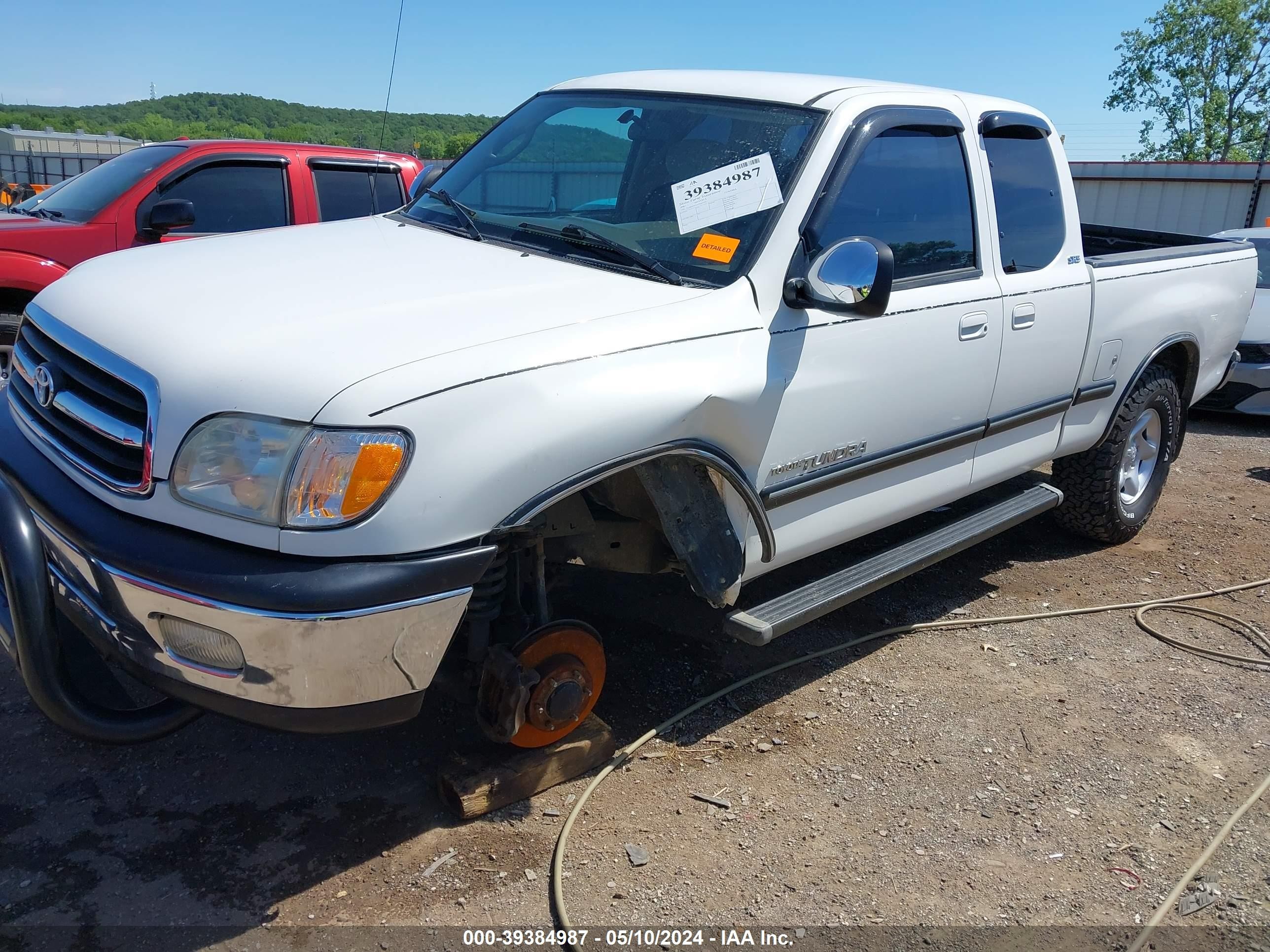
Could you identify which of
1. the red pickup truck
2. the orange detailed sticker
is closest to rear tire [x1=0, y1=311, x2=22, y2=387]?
the red pickup truck

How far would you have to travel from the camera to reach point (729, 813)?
3021mm

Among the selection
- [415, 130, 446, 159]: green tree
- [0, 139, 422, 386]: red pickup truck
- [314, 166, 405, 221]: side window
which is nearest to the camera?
[0, 139, 422, 386]: red pickup truck

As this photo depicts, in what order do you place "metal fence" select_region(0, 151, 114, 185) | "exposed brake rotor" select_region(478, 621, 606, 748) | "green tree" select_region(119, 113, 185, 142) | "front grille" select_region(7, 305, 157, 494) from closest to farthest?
"front grille" select_region(7, 305, 157, 494)
"exposed brake rotor" select_region(478, 621, 606, 748)
"metal fence" select_region(0, 151, 114, 185)
"green tree" select_region(119, 113, 185, 142)

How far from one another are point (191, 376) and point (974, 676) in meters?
3.06

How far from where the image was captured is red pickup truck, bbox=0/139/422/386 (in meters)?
5.97

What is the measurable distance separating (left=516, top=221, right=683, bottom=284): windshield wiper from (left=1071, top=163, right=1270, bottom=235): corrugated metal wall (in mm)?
17188

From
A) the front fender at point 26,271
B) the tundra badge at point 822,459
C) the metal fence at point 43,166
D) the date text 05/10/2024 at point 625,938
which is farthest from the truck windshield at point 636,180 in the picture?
the metal fence at point 43,166

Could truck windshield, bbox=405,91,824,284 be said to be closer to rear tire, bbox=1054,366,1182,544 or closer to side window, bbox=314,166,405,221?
rear tire, bbox=1054,366,1182,544

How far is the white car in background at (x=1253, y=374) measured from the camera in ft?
26.0

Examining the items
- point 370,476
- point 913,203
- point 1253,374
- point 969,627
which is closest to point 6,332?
point 370,476

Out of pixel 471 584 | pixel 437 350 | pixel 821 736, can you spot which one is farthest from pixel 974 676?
pixel 437 350

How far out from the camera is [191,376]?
2.29 m

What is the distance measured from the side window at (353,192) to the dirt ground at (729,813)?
13.2 feet

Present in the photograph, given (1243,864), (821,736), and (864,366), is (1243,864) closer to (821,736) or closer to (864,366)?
(821,736)
